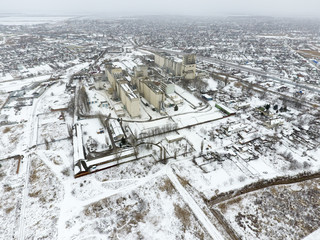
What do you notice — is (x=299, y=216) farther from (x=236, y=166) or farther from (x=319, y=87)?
(x=319, y=87)

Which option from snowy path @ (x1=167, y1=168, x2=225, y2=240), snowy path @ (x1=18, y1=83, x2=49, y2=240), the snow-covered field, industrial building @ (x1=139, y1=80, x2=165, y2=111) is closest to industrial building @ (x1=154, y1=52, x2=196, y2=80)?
industrial building @ (x1=139, y1=80, x2=165, y2=111)

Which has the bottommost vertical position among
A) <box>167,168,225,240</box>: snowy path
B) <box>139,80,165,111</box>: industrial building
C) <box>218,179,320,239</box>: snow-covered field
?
<box>167,168,225,240</box>: snowy path

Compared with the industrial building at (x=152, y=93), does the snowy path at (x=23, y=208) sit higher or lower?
lower

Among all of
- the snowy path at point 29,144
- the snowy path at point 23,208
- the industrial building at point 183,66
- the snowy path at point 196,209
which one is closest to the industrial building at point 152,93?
the industrial building at point 183,66

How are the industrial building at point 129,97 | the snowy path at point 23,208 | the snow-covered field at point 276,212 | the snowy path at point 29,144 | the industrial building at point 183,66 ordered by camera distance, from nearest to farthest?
the snowy path at point 23,208
the snow-covered field at point 276,212
the snowy path at point 29,144
the industrial building at point 129,97
the industrial building at point 183,66

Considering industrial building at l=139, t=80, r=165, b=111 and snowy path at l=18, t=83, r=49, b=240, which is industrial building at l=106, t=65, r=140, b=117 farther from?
snowy path at l=18, t=83, r=49, b=240

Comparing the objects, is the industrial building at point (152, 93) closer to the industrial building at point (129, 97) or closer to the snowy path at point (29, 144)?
the industrial building at point (129, 97)

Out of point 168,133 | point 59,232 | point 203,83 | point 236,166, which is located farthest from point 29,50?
point 236,166

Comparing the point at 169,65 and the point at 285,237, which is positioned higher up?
the point at 169,65
